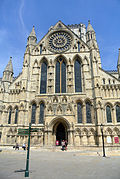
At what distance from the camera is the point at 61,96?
25.7 metres

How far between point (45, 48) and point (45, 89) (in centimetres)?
962

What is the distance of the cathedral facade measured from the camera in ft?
75.2

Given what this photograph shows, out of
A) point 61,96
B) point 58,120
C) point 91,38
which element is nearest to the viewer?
point 58,120

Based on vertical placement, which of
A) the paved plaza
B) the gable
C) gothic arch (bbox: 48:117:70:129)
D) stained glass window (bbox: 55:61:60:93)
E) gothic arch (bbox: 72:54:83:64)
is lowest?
the paved plaza

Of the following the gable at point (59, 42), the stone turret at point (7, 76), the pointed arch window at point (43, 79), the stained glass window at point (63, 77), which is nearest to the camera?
the stained glass window at point (63, 77)

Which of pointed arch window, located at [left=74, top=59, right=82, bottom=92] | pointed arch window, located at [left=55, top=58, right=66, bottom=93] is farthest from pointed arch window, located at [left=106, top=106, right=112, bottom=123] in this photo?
pointed arch window, located at [left=55, top=58, right=66, bottom=93]

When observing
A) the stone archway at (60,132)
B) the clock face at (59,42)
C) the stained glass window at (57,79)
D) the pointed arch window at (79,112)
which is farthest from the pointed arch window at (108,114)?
the clock face at (59,42)

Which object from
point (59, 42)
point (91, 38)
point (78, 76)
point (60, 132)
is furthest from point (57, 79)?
point (91, 38)

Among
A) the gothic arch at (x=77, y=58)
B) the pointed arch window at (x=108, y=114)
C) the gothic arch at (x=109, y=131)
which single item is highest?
the gothic arch at (x=77, y=58)

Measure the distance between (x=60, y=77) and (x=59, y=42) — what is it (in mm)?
8766

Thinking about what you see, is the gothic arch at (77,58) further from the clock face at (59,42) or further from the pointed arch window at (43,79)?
the pointed arch window at (43,79)

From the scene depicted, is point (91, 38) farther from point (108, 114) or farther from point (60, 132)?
point (60, 132)

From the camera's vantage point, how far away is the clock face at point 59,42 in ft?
98.9

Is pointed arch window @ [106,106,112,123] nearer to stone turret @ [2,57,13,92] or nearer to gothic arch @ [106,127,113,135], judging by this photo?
gothic arch @ [106,127,113,135]
